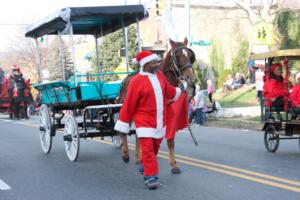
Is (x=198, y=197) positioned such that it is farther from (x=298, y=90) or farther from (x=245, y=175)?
(x=298, y=90)

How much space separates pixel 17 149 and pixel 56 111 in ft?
4.92

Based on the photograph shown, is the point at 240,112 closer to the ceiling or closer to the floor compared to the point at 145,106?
closer to the floor

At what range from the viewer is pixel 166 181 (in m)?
8.52

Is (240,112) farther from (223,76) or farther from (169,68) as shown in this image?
(169,68)

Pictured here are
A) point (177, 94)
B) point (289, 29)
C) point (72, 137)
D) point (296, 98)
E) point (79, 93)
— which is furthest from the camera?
point (289, 29)

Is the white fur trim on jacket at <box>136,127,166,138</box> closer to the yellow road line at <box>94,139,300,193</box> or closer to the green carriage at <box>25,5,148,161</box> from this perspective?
the yellow road line at <box>94,139,300,193</box>

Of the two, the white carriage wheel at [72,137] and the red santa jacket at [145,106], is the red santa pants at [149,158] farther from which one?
the white carriage wheel at [72,137]

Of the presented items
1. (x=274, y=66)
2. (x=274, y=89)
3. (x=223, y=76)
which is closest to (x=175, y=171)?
(x=274, y=89)

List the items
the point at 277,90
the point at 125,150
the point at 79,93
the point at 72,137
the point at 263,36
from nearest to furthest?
the point at 125,150 < the point at 72,137 < the point at 79,93 < the point at 277,90 < the point at 263,36

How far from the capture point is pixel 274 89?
1178 cm

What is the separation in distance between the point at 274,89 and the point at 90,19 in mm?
4156

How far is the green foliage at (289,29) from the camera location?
35.6m

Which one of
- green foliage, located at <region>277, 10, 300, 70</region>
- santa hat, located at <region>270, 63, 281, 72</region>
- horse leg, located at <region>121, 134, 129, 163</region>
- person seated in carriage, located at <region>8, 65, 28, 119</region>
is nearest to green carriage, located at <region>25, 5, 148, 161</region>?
horse leg, located at <region>121, 134, 129, 163</region>

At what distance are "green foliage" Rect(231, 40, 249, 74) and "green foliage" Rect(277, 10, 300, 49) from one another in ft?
8.13
